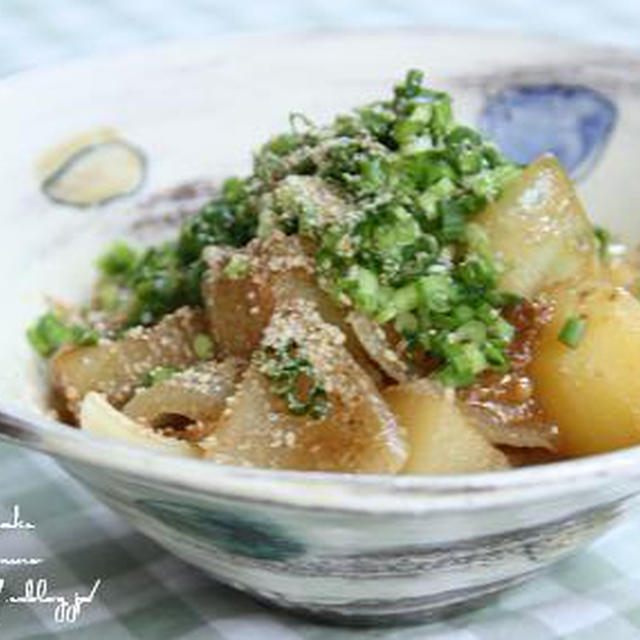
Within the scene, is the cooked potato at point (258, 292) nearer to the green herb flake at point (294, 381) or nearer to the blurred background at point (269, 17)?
the green herb flake at point (294, 381)

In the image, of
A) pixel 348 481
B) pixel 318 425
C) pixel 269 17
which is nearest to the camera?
pixel 348 481

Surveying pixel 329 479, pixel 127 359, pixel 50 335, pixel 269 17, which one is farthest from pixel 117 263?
pixel 269 17

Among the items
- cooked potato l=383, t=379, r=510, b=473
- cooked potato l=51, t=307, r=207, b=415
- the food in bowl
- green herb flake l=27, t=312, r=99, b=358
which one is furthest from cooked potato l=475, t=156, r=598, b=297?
green herb flake l=27, t=312, r=99, b=358

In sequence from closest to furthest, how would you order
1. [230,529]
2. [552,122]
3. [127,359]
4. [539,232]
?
1. [230,529]
2. [539,232]
3. [127,359]
4. [552,122]

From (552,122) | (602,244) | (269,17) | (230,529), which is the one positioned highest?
(269,17)

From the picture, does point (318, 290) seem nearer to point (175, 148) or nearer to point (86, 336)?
point (86, 336)

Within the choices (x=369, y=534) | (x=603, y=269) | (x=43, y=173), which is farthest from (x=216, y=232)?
(x=369, y=534)

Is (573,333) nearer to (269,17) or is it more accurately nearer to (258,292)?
(258,292)
